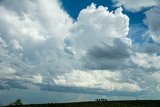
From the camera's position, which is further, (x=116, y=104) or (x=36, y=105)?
(x=36, y=105)

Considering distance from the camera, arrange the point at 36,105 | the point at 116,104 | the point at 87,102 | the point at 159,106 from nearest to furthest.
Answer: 1. the point at 159,106
2. the point at 116,104
3. the point at 87,102
4. the point at 36,105

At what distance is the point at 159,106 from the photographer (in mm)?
108750

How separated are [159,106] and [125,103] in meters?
12.4

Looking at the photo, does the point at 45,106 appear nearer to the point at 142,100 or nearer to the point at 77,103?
the point at 77,103

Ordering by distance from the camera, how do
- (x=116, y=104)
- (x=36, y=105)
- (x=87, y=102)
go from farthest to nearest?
(x=36, y=105) < (x=87, y=102) < (x=116, y=104)

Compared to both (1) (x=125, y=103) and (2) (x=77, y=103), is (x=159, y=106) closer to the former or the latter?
(1) (x=125, y=103)

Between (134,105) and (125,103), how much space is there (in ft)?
17.1

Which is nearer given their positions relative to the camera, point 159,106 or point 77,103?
point 159,106

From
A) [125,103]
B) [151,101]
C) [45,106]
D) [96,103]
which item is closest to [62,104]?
[45,106]

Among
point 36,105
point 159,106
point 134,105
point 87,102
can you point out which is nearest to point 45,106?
point 36,105

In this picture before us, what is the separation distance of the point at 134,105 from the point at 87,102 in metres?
20.5

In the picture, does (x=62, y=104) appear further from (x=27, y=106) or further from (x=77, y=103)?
(x=27, y=106)

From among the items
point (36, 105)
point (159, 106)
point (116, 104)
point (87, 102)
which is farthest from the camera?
point (36, 105)

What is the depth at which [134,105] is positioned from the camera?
4365 inches
